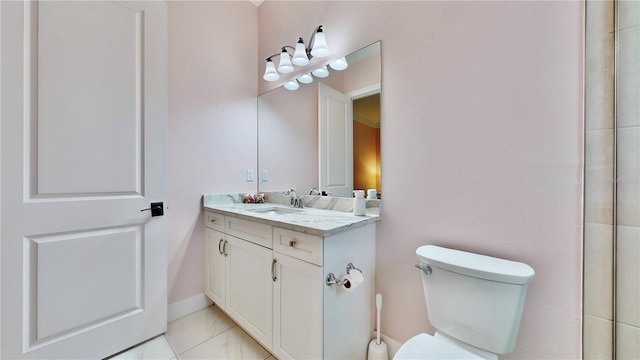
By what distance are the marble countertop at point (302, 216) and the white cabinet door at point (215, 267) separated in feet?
0.70

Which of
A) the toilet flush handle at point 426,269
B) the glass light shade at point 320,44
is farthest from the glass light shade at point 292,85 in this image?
the toilet flush handle at point 426,269

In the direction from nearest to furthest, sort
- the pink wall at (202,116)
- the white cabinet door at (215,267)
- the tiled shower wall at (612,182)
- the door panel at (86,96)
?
the tiled shower wall at (612,182), the door panel at (86,96), the white cabinet door at (215,267), the pink wall at (202,116)

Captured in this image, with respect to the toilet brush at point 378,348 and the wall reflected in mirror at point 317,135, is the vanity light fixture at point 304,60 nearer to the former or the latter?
the wall reflected in mirror at point 317,135

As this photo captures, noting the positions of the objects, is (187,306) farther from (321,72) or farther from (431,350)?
(321,72)

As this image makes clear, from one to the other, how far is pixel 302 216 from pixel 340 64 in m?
1.02

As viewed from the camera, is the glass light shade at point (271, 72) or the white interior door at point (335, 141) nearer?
the white interior door at point (335, 141)

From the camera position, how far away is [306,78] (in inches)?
73.7

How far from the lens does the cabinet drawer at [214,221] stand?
5.72 ft

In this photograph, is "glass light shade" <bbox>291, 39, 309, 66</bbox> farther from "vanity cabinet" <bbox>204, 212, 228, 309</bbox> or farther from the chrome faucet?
"vanity cabinet" <bbox>204, 212, 228, 309</bbox>

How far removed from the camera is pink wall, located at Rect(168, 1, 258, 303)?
1.82 meters

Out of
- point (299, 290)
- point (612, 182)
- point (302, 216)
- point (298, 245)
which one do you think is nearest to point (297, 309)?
point (299, 290)

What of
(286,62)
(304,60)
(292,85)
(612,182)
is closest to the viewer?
(612,182)

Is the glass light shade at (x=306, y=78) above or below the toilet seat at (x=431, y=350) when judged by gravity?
above

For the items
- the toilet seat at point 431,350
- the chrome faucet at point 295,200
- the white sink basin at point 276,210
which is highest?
the chrome faucet at point 295,200
